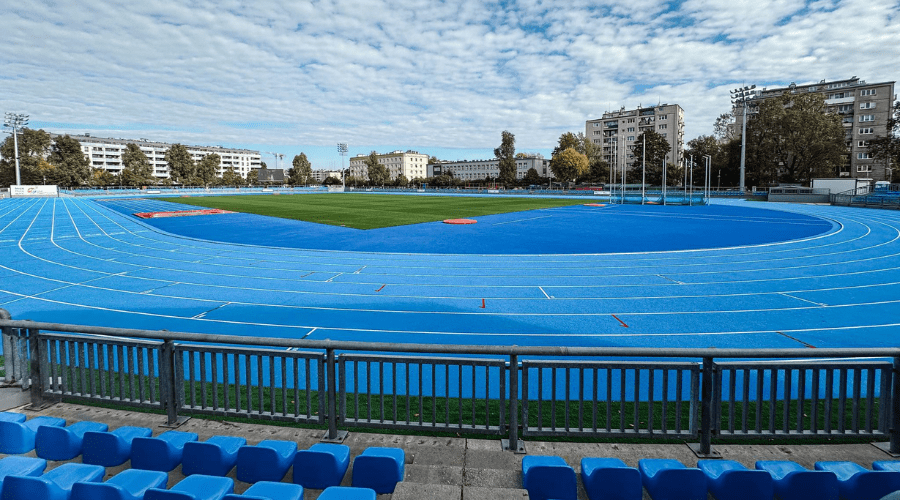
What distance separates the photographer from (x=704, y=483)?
3.42 meters

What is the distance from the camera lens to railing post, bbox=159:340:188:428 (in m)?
5.26

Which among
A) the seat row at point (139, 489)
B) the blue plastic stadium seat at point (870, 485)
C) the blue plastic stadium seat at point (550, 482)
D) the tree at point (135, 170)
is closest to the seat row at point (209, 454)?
the seat row at point (139, 489)

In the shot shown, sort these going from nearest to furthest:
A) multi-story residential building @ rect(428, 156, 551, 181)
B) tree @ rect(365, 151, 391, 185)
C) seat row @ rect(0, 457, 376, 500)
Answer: seat row @ rect(0, 457, 376, 500), tree @ rect(365, 151, 391, 185), multi-story residential building @ rect(428, 156, 551, 181)

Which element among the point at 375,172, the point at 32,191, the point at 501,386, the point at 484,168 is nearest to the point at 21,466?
the point at 501,386

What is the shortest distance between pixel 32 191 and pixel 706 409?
95.7 meters

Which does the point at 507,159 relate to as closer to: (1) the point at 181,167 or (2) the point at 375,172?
(2) the point at 375,172

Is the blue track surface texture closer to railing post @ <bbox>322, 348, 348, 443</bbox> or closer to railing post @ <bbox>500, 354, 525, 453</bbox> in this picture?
railing post @ <bbox>322, 348, 348, 443</bbox>

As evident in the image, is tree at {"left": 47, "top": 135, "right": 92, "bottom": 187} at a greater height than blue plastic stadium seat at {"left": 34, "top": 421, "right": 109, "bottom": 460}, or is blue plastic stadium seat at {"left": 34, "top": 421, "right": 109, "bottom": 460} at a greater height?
tree at {"left": 47, "top": 135, "right": 92, "bottom": 187}

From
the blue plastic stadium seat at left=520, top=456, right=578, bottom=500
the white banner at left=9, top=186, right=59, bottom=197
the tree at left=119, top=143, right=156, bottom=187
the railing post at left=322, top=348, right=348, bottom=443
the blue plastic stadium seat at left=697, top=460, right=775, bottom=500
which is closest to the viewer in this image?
the blue plastic stadium seat at left=697, top=460, right=775, bottom=500

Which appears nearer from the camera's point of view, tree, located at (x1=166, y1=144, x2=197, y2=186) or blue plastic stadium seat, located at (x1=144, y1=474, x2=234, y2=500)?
blue plastic stadium seat, located at (x1=144, y1=474, x2=234, y2=500)

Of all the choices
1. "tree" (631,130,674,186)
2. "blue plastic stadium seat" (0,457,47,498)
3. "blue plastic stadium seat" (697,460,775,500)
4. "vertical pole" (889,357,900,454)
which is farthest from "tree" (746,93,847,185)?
"blue plastic stadium seat" (0,457,47,498)

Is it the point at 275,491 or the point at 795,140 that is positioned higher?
the point at 795,140

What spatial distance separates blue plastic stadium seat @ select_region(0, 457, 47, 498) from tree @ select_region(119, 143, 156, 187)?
388ft

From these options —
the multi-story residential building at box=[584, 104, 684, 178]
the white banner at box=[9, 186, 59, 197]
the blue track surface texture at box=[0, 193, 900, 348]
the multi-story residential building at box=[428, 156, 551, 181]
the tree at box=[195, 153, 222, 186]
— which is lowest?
the blue track surface texture at box=[0, 193, 900, 348]
